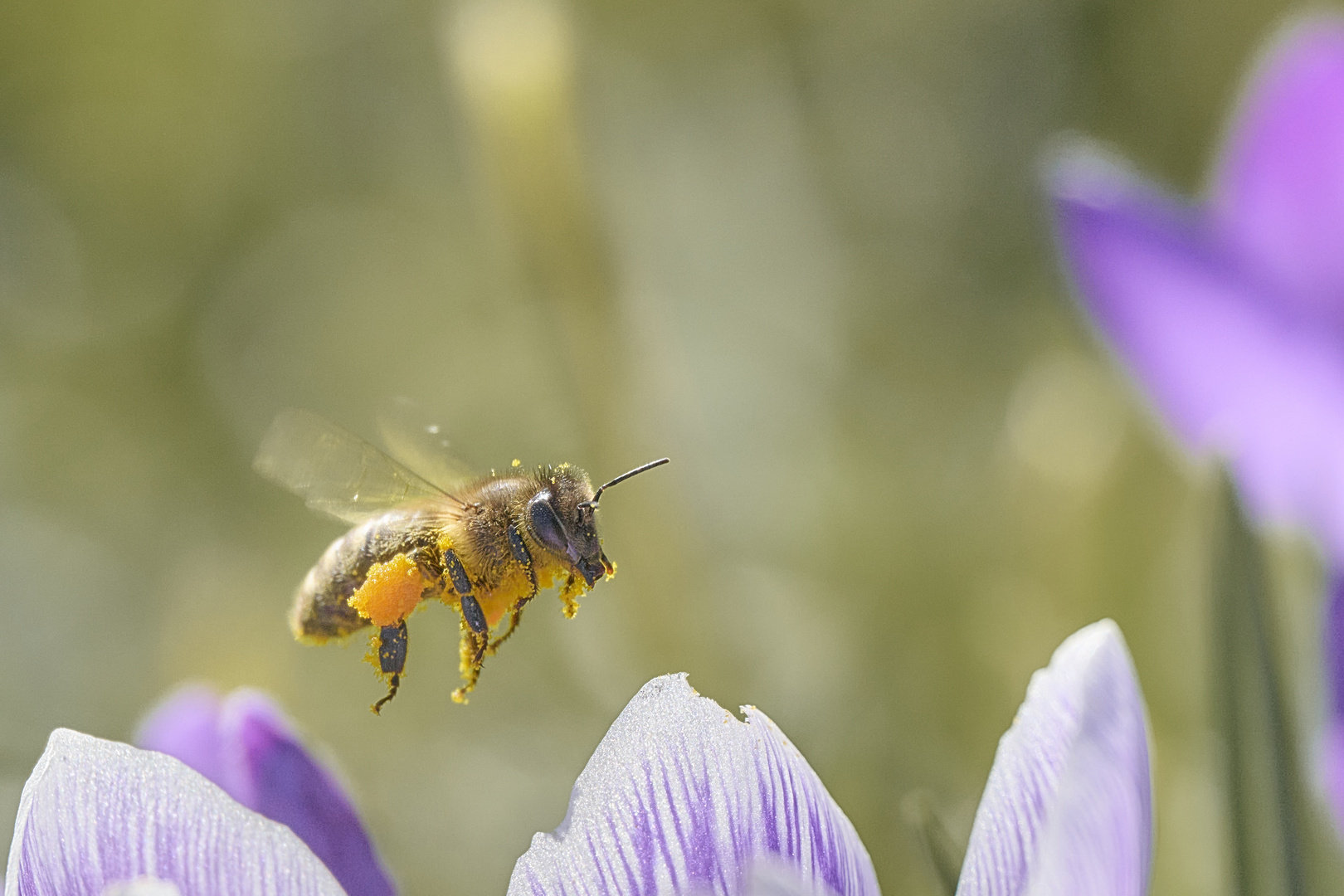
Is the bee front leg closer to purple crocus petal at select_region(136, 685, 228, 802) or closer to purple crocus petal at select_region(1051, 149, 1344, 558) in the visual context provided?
purple crocus petal at select_region(136, 685, 228, 802)

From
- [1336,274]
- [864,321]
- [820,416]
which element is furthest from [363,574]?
[864,321]

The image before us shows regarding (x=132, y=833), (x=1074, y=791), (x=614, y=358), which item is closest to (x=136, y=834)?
(x=132, y=833)

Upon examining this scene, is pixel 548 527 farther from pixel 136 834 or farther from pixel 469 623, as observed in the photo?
pixel 136 834

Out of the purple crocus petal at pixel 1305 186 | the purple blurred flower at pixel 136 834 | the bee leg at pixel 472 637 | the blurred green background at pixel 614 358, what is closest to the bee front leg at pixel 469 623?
the bee leg at pixel 472 637

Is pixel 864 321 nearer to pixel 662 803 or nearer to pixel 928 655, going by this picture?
pixel 928 655

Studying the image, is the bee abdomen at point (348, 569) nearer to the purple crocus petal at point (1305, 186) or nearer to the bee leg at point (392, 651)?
the bee leg at point (392, 651)

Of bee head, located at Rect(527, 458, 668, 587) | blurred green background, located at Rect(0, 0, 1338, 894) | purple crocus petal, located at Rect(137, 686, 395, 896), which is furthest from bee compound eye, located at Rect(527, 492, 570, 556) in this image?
blurred green background, located at Rect(0, 0, 1338, 894)

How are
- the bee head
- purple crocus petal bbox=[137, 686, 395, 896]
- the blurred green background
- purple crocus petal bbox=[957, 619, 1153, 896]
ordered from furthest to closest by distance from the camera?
the blurred green background < the bee head < purple crocus petal bbox=[137, 686, 395, 896] < purple crocus petal bbox=[957, 619, 1153, 896]
